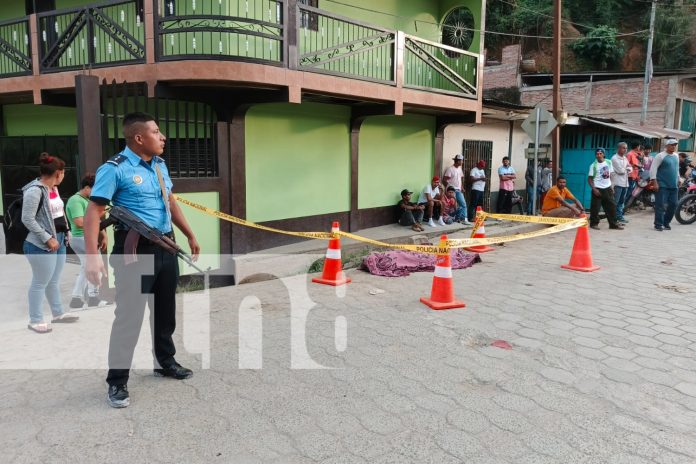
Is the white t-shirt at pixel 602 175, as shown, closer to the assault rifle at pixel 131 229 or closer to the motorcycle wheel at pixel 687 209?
the motorcycle wheel at pixel 687 209

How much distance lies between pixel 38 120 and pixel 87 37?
3048 mm

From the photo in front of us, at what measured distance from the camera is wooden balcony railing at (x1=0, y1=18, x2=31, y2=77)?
8867 millimetres

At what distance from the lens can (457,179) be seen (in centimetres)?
1277

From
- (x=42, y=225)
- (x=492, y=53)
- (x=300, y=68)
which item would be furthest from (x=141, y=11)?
(x=492, y=53)

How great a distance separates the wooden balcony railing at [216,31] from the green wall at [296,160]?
1.01 m

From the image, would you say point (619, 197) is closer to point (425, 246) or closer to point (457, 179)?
point (457, 179)

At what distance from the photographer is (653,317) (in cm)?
544

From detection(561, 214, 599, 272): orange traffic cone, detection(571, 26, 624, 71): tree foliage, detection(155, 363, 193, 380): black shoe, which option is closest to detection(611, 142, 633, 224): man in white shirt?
detection(561, 214, 599, 272): orange traffic cone

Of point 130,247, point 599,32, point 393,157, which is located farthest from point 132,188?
point 599,32

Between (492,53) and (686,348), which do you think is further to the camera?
(492,53)

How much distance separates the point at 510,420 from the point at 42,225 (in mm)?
4235

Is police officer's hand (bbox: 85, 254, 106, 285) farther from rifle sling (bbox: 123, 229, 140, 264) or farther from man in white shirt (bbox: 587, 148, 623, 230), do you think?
man in white shirt (bbox: 587, 148, 623, 230)

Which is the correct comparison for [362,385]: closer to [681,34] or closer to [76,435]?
[76,435]

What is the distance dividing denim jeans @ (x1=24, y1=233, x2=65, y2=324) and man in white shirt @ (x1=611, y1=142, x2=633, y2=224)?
37.0 feet
